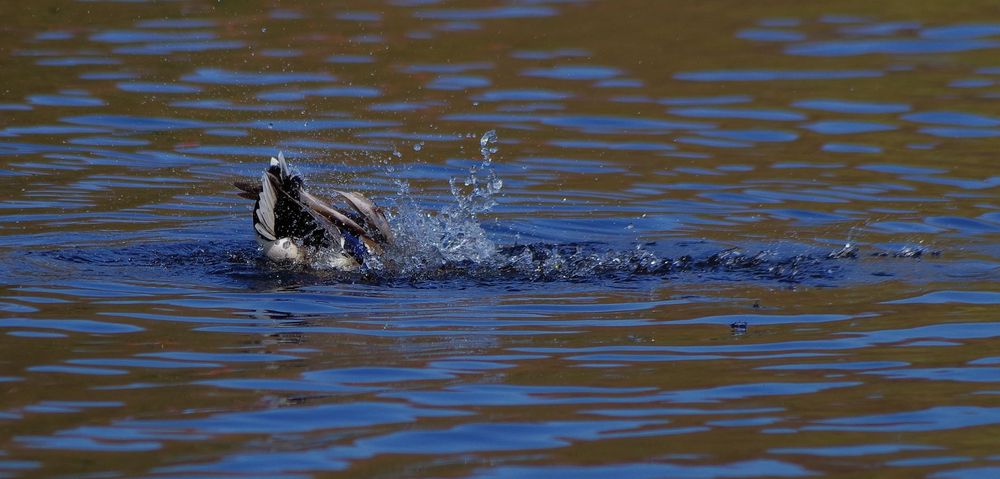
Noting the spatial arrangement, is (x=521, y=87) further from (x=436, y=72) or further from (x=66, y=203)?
(x=66, y=203)

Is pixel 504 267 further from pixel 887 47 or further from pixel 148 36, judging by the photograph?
pixel 148 36

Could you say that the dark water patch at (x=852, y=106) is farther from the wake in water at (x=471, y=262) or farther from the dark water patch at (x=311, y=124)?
the wake in water at (x=471, y=262)

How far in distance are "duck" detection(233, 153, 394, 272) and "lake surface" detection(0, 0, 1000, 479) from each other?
159mm

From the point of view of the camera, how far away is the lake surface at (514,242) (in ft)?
17.5

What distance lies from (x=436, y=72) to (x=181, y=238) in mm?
5392

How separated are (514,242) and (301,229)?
133 centimetres

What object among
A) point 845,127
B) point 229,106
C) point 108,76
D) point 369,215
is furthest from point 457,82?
point 369,215

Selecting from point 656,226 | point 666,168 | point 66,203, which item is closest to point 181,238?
point 66,203

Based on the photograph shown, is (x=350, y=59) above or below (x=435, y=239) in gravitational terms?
above

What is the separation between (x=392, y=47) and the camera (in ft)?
47.6

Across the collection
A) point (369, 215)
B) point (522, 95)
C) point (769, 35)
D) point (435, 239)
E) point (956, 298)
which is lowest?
point (956, 298)

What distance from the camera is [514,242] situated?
353 inches

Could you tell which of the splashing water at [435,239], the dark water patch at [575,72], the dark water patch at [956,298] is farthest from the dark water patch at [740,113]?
the dark water patch at [956,298]

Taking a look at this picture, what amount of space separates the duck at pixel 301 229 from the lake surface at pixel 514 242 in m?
0.16
